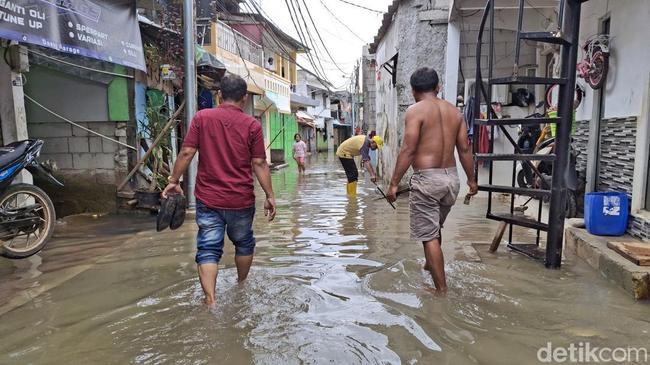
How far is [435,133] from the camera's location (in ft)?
12.8

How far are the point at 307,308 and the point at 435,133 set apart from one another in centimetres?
166

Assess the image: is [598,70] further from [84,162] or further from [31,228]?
[84,162]

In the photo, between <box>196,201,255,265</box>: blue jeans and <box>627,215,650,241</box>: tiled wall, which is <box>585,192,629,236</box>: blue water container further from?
<box>196,201,255,265</box>: blue jeans

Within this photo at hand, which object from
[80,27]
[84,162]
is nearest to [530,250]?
[80,27]

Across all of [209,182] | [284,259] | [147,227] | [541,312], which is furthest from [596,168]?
[147,227]

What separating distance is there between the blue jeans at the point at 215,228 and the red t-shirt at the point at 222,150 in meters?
0.07

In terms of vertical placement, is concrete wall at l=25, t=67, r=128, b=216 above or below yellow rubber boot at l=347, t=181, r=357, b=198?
above

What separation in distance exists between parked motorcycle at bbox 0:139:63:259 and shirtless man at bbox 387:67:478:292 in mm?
3693

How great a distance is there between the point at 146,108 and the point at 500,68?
7.14 meters

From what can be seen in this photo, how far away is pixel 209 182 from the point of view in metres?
3.76

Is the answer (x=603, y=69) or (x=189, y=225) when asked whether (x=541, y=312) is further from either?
(x=189, y=225)

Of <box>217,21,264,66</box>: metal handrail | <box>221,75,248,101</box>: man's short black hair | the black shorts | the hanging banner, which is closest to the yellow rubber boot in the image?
the black shorts

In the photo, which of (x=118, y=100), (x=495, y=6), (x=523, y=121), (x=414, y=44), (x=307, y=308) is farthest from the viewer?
(x=414, y=44)

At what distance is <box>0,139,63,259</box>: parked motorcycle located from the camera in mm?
4832
